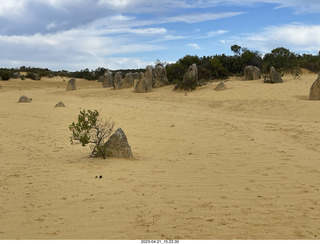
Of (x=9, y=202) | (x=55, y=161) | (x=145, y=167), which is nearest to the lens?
(x=9, y=202)

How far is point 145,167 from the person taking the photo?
265 inches

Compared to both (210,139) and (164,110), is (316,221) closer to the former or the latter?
(210,139)

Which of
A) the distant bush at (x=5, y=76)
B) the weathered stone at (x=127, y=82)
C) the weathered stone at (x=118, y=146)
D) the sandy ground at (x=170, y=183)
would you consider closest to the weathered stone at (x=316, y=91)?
the sandy ground at (x=170, y=183)

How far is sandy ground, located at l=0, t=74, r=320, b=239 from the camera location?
3.94 metres

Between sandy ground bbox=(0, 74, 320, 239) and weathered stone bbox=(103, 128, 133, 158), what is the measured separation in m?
0.28

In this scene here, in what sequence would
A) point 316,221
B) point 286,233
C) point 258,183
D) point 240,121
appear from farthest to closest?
point 240,121 < point 258,183 < point 316,221 < point 286,233

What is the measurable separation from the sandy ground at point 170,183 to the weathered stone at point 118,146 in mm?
280

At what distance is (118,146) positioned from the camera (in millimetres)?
7367

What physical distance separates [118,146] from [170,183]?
2.01 m

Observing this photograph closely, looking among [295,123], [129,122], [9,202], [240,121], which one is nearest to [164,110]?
[129,122]

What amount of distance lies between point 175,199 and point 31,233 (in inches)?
77.6

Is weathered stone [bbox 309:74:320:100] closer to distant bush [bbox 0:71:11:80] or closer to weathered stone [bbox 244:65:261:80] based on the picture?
weathered stone [bbox 244:65:261:80]

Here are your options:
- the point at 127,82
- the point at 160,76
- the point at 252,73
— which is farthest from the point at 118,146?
the point at 127,82

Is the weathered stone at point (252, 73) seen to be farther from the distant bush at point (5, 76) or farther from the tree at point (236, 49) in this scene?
the distant bush at point (5, 76)
